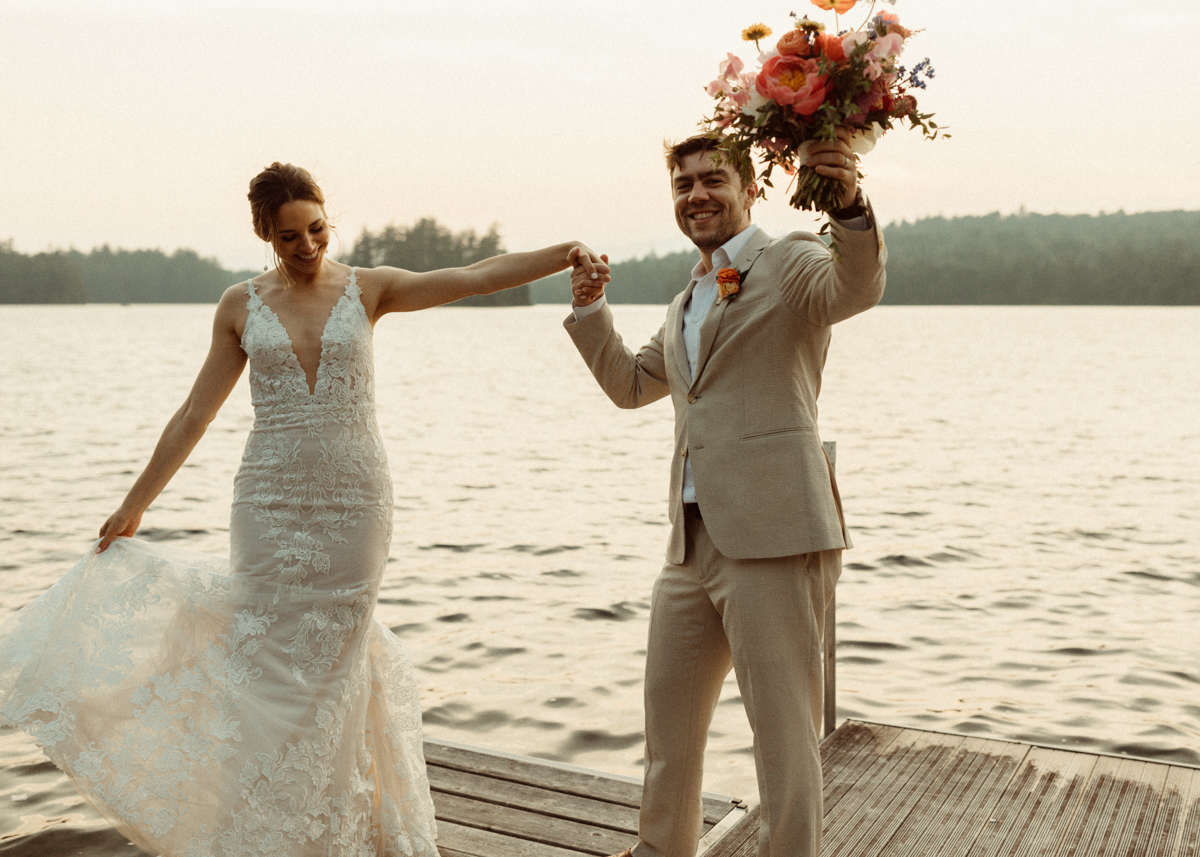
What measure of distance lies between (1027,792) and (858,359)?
3845cm

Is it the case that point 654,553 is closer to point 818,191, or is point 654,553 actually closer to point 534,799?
point 534,799

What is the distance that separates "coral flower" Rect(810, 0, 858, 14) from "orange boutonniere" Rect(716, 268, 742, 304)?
29.4 inches

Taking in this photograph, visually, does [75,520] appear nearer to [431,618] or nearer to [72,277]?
[431,618]

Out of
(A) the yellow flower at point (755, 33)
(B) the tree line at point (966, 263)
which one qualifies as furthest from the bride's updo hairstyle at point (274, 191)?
(B) the tree line at point (966, 263)

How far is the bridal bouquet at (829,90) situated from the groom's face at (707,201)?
481 millimetres

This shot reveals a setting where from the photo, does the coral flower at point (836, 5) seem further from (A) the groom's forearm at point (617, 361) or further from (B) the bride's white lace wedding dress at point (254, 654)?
(B) the bride's white lace wedding dress at point (254, 654)

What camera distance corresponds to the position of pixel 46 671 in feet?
10.8

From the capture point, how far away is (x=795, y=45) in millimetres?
2367

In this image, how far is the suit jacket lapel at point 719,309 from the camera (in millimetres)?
2896

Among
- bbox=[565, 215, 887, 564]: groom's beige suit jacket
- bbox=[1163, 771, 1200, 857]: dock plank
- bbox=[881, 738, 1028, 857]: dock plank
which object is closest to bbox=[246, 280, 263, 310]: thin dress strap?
bbox=[565, 215, 887, 564]: groom's beige suit jacket

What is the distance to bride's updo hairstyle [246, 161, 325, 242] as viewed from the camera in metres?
3.24

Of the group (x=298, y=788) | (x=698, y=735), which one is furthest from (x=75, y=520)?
(x=698, y=735)

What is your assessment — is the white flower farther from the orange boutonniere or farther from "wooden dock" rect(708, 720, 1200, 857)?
"wooden dock" rect(708, 720, 1200, 857)

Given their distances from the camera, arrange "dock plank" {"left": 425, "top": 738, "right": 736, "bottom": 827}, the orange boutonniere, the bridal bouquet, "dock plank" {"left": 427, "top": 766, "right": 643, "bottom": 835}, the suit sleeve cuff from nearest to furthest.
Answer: the bridal bouquet, the orange boutonniere, the suit sleeve cuff, "dock plank" {"left": 427, "top": 766, "right": 643, "bottom": 835}, "dock plank" {"left": 425, "top": 738, "right": 736, "bottom": 827}
